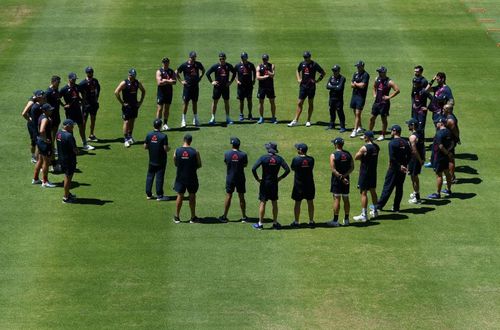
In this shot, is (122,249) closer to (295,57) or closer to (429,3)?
(295,57)

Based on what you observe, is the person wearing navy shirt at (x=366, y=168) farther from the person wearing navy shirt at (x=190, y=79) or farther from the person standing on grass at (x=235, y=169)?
the person wearing navy shirt at (x=190, y=79)

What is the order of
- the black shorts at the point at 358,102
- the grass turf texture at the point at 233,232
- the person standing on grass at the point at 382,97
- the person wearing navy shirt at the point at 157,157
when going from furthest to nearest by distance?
the black shorts at the point at 358,102, the person standing on grass at the point at 382,97, the person wearing navy shirt at the point at 157,157, the grass turf texture at the point at 233,232

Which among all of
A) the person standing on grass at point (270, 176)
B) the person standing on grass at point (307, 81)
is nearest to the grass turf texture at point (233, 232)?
the person standing on grass at point (270, 176)

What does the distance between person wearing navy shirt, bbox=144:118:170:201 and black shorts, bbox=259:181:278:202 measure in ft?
9.92

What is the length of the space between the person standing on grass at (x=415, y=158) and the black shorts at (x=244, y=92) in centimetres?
724

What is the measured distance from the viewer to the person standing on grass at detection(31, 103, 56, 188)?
28.0m

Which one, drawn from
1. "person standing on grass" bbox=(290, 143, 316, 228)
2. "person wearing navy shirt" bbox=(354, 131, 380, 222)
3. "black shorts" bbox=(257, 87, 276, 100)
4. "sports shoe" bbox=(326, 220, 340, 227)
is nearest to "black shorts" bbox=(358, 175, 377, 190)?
"person wearing navy shirt" bbox=(354, 131, 380, 222)

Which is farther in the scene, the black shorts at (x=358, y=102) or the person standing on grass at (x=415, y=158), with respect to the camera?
the black shorts at (x=358, y=102)

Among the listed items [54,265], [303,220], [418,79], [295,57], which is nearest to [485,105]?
[418,79]

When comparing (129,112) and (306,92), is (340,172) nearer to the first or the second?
(306,92)

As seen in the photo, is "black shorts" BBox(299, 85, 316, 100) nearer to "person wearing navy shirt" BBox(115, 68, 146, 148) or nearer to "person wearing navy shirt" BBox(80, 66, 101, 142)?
"person wearing navy shirt" BBox(115, 68, 146, 148)

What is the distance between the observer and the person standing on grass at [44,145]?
91.7ft

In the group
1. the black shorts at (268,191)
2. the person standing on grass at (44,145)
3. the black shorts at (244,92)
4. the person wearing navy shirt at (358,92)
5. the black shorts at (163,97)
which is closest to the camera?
the black shorts at (268,191)

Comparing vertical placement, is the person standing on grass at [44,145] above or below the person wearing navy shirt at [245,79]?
below
